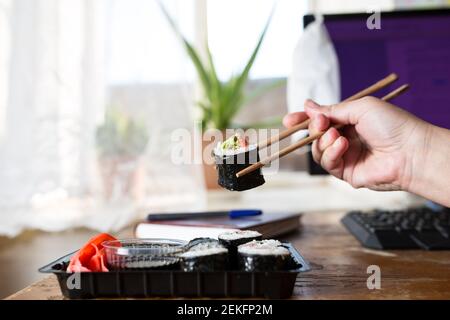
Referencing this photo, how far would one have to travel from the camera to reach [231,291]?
0.78 m

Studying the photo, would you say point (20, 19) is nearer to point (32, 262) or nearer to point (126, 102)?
point (126, 102)

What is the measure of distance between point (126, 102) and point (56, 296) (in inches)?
47.1

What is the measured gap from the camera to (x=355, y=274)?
96cm

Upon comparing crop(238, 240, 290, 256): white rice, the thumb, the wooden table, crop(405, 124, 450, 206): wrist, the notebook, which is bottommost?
the wooden table

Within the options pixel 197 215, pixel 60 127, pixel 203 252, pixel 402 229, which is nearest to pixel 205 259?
pixel 203 252

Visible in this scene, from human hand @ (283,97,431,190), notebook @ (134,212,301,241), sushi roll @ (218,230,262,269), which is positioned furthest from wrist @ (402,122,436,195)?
sushi roll @ (218,230,262,269)

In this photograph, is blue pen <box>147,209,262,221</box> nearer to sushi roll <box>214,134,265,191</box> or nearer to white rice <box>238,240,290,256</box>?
sushi roll <box>214,134,265,191</box>

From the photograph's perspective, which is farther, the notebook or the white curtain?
the white curtain

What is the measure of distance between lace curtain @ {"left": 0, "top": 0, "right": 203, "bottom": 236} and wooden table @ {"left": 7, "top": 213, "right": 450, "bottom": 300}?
74cm

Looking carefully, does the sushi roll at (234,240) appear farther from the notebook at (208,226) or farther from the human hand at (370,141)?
the human hand at (370,141)

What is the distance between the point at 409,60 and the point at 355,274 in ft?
2.93

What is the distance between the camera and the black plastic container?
77 cm

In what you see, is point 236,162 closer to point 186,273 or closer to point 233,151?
point 233,151
